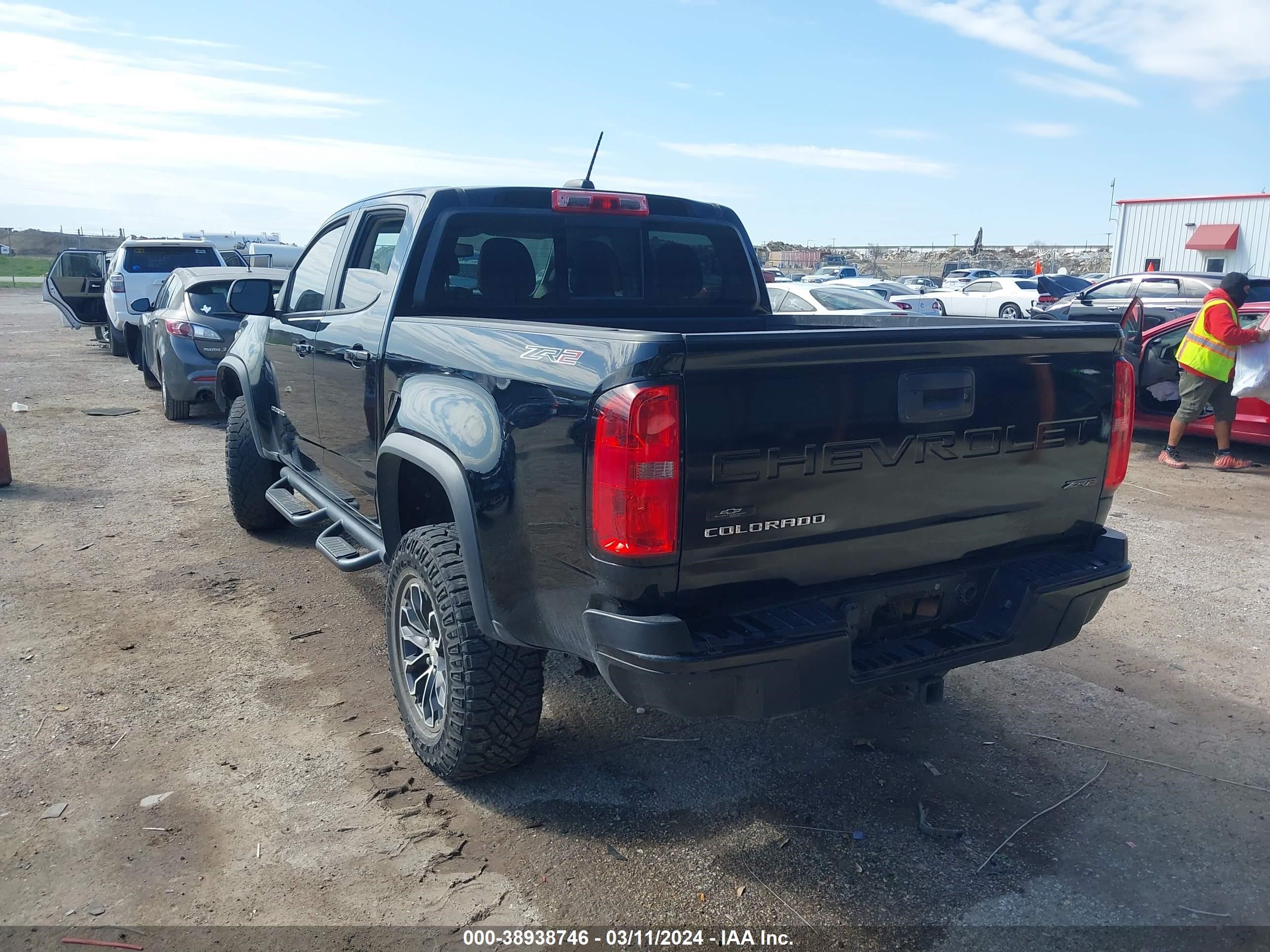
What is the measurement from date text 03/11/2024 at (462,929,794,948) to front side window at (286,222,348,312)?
10.2ft

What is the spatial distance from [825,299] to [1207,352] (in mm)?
8543

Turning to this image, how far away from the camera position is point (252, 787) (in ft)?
11.5

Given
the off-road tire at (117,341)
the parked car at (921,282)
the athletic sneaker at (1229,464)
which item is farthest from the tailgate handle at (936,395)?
the parked car at (921,282)

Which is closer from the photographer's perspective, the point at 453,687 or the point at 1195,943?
the point at 1195,943

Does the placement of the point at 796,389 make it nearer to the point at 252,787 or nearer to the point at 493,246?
the point at 493,246

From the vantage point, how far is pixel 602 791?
3484 mm

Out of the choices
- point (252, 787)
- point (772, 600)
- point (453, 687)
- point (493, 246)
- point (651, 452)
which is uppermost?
point (493, 246)

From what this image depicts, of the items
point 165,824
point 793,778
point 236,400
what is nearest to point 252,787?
point 165,824

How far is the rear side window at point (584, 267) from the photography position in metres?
4.05

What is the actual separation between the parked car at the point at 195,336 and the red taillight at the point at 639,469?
8781 mm

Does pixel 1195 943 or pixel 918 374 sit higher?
pixel 918 374

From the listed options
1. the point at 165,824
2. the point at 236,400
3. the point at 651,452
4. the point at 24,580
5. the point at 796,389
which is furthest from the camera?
the point at 236,400

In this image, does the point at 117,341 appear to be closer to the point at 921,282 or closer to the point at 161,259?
the point at 161,259

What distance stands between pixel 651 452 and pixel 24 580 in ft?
15.4
